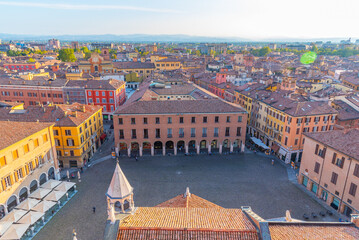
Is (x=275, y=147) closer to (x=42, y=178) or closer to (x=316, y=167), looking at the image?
(x=316, y=167)

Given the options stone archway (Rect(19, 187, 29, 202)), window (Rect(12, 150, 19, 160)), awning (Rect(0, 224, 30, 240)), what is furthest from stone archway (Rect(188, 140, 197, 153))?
awning (Rect(0, 224, 30, 240))

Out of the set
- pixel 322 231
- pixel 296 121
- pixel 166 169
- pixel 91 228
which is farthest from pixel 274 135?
pixel 91 228

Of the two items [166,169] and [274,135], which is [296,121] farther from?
[166,169]

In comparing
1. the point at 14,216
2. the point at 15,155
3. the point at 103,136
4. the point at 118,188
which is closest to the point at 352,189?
the point at 118,188

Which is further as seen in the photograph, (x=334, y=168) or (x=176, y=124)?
(x=176, y=124)

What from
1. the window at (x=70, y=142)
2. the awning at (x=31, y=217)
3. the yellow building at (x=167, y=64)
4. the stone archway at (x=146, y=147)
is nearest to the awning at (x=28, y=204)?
the awning at (x=31, y=217)

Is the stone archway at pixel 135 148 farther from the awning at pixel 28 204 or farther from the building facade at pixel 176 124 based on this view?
the awning at pixel 28 204
